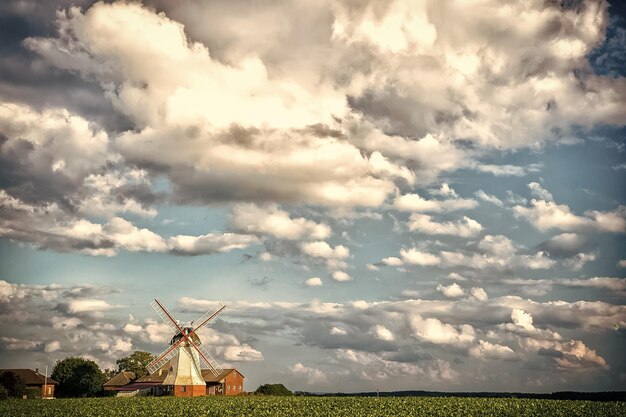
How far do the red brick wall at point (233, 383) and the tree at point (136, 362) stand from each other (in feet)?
71.9

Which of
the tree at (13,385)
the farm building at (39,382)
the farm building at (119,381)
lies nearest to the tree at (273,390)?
the farm building at (119,381)

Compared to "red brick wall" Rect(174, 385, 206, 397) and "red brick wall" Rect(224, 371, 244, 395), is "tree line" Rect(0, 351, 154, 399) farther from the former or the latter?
"red brick wall" Rect(174, 385, 206, 397)

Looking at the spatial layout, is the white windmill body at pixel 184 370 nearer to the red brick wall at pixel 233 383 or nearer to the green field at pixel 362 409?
the red brick wall at pixel 233 383

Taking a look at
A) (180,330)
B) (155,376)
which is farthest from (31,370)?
(180,330)

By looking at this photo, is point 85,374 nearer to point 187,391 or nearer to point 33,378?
point 33,378

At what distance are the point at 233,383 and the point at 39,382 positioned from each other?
42.3 meters

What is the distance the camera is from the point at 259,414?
47.8 m

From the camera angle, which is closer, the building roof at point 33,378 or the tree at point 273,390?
the tree at point 273,390

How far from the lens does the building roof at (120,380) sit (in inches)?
4493

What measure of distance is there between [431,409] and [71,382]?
94.8m

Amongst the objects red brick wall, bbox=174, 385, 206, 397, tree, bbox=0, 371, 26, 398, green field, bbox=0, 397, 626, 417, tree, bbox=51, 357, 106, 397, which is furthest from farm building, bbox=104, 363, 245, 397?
green field, bbox=0, 397, 626, 417

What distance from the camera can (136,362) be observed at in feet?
419

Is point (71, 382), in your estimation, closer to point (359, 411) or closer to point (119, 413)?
point (119, 413)

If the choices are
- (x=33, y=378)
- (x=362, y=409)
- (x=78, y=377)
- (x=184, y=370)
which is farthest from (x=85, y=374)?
(x=362, y=409)
